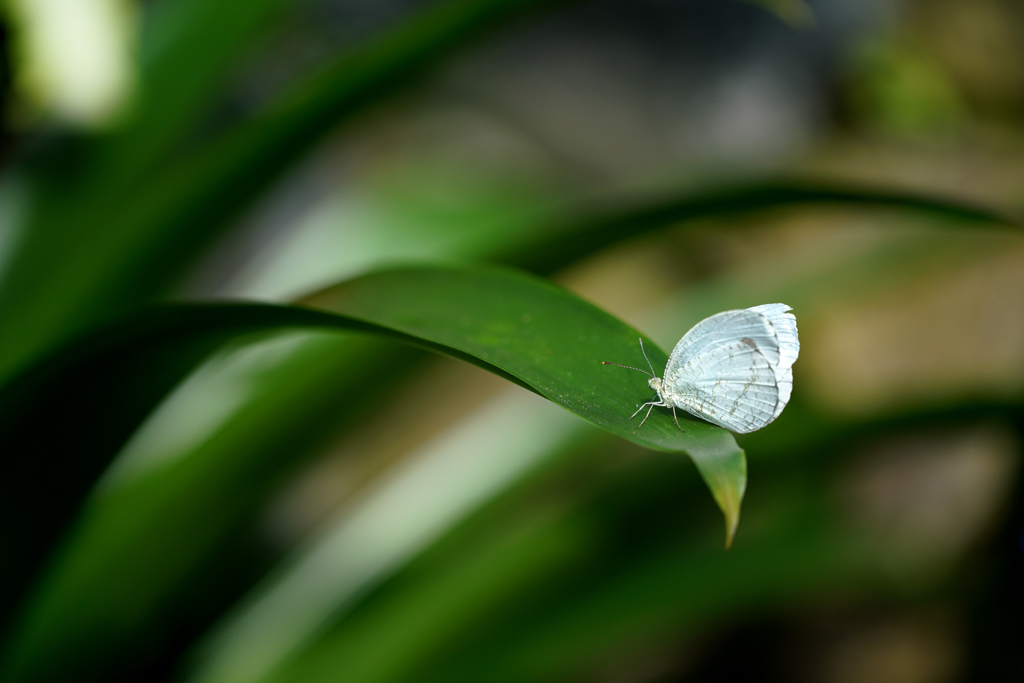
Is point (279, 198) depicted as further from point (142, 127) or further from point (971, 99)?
point (971, 99)

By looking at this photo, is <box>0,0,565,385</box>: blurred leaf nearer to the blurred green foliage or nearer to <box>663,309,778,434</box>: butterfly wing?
the blurred green foliage

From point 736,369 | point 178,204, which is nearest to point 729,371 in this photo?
point 736,369

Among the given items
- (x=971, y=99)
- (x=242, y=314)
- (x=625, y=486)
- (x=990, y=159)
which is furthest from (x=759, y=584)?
(x=971, y=99)

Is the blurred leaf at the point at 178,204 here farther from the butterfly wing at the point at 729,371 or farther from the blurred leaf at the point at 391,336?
the butterfly wing at the point at 729,371

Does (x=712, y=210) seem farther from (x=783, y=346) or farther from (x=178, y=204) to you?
(x=178, y=204)

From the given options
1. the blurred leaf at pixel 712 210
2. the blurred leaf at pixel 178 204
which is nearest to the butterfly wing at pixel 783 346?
the blurred leaf at pixel 712 210

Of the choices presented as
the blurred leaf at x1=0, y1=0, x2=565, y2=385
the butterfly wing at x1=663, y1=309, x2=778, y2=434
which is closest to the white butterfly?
the butterfly wing at x1=663, y1=309, x2=778, y2=434
